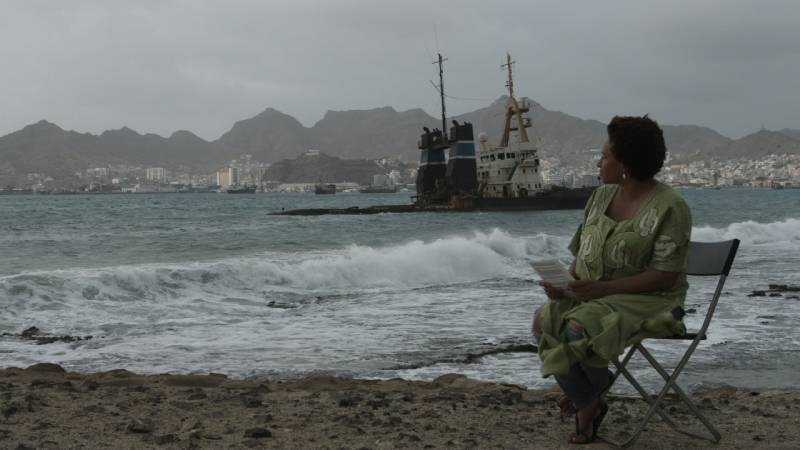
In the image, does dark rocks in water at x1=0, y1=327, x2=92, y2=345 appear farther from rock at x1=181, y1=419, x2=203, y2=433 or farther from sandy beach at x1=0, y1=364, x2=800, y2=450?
rock at x1=181, y1=419, x2=203, y2=433

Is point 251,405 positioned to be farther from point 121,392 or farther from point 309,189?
point 309,189

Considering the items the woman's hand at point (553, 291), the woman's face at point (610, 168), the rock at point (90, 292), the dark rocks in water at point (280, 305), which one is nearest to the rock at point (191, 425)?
the woman's hand at point (553, 291)

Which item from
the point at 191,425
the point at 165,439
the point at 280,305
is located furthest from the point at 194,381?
the point at 280,305

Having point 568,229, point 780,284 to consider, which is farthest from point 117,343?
point 568,229

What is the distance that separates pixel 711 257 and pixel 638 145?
2.18 ft

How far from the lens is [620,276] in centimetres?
325

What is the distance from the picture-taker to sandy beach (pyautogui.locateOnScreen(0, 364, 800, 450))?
3564mm

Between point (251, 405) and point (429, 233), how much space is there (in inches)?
1114

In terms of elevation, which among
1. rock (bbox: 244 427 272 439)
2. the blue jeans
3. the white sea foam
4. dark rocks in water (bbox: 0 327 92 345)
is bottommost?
the white sea foam

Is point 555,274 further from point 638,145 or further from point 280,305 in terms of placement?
point 280,305

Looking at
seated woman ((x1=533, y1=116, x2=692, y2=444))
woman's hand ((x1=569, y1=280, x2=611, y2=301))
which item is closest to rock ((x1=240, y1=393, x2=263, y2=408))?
seated woman ((x1=533, y1=116, x2=692, y2=444))

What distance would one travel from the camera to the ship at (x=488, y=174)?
52.0 meters

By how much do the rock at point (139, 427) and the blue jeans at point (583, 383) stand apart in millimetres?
2019

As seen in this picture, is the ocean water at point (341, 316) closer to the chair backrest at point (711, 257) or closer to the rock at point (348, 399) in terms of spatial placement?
the rock at point (348, 399)
